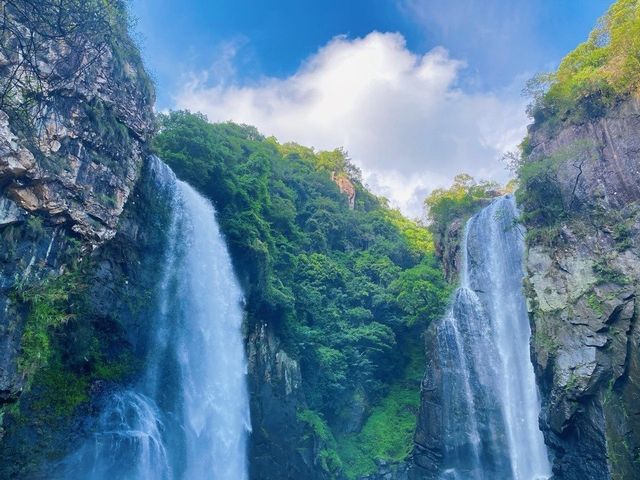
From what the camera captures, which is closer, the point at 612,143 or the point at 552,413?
the point at 552,413

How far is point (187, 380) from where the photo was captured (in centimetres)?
1505

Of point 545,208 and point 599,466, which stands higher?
point 545,208

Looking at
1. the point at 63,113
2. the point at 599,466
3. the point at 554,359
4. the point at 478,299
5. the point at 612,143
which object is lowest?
the point at 599,466

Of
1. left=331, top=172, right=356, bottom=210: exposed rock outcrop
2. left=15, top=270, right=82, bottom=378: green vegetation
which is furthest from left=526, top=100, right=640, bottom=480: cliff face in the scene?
left=331, top=172, right=356, bottom=210: exposed rock outcrop

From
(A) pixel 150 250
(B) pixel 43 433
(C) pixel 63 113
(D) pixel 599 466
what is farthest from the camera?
(A) pixel 150 250

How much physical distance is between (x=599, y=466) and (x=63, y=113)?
1739cm

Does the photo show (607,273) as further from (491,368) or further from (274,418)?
(274,418)

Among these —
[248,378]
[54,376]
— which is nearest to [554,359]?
[248,378]

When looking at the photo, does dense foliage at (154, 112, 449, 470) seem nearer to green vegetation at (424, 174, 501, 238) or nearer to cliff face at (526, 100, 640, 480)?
green vegetation at (424, 174, 501, 238)

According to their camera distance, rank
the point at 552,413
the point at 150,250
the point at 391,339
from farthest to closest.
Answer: the point at 391,339 < the point at 150,250 < the point at 552,413

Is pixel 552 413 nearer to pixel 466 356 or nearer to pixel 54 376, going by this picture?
pixel 466 356

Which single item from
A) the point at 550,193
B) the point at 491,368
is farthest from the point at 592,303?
the point at 491,368

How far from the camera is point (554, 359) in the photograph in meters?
14.6

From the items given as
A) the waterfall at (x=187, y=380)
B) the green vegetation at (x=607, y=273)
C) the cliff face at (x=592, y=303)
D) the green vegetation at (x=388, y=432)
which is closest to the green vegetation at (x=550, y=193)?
the cliff face at (x=592, y=303)
